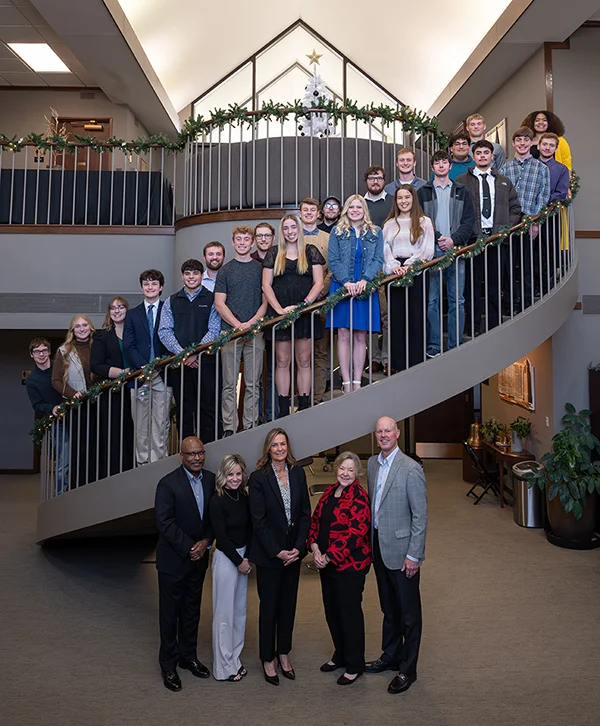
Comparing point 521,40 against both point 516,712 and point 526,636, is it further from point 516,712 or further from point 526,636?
point 516,712

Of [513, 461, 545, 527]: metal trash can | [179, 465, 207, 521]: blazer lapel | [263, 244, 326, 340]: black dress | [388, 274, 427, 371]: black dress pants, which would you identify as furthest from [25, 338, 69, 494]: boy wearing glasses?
[513, 461, 545, 527]: metal trash can

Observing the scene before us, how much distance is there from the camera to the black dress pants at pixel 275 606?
3.98 m

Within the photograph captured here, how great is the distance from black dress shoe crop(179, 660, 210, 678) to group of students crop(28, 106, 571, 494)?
148cm

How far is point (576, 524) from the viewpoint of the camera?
6895mm

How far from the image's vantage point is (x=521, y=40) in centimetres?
790

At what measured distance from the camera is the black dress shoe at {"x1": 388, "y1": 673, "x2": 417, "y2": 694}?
392cm

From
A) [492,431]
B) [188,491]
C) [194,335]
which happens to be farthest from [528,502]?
[188,491]

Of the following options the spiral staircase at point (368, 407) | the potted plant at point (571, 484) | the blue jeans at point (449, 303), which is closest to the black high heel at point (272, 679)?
the spiral staircase at point (368, 407)

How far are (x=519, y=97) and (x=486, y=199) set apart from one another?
178 inches

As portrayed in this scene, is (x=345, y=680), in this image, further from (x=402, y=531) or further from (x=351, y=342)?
(x=351, y=342)

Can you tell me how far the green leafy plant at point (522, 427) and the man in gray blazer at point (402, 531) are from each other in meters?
4.83

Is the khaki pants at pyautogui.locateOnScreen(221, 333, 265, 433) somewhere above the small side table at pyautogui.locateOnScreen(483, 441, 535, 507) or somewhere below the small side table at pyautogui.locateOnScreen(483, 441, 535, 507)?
above

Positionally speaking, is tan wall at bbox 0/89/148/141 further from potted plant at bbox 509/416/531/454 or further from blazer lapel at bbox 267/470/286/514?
blazer lapel at bbox 267/470/286/514

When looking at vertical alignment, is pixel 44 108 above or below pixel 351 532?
above
